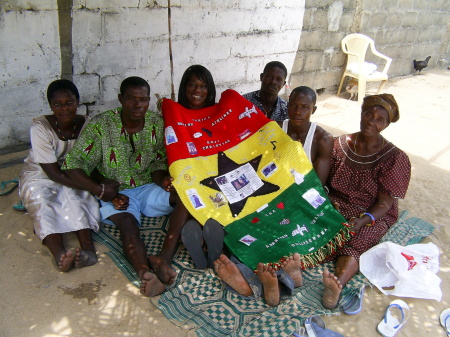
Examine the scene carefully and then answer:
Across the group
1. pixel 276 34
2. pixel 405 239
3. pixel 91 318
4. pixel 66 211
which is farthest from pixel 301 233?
pixel 276 34

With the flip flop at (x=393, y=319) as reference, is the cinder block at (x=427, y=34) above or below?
above

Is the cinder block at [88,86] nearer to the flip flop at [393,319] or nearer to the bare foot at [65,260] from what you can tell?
the bare foot at [65,260]

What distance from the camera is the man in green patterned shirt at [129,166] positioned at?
2.47 metres

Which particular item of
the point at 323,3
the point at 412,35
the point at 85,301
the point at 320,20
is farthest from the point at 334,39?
the point at 85,301

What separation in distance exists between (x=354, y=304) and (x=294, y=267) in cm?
40

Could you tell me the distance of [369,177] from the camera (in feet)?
8.90

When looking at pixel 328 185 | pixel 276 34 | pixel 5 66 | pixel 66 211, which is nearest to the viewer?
pixel 66 211

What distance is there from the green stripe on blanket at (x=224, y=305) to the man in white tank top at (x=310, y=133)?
0.70 m

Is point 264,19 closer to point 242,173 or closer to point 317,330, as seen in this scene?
point 242,173

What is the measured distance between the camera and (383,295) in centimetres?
232

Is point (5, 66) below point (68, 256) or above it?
above

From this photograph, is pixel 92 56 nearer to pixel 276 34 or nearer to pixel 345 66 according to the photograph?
pixel 276 34

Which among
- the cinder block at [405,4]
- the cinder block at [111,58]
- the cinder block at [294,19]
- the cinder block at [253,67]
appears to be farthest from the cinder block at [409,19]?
the cinder block at [111,58]

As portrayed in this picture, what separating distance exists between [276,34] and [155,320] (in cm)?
408
